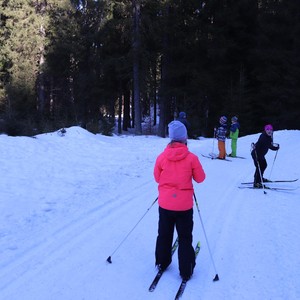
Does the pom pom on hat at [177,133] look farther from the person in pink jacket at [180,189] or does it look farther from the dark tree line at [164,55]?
the dark tree line at [164,55]

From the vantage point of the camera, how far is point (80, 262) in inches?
189

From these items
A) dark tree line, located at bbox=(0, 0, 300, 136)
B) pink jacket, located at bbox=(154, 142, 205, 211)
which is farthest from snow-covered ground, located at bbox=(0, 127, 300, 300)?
dark tree line, located at bbox=(0, 0, 300, 136)

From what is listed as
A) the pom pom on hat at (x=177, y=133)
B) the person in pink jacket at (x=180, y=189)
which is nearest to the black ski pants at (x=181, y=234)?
the person in pink jacket at (x=180, y=189)

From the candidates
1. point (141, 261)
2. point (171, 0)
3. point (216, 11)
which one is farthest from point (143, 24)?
point (141, 261)

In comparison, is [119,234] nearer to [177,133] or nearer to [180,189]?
[180,189]

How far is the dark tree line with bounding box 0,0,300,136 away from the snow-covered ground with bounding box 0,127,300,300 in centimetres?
2010

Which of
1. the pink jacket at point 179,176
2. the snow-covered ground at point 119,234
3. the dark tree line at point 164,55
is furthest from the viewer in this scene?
the dark tree line at point 164,55

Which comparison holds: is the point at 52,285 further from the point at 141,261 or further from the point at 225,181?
the point at 225,181

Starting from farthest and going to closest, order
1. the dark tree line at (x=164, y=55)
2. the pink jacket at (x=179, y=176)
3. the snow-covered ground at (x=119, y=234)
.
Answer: the dark tree line at (x=164, y=55) < the pink jacket at (x=179, y=176) < the snow-covered ground at (x=119, y=234)

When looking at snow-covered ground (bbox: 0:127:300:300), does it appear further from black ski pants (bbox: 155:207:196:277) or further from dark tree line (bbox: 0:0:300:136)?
dark tree line (bbox: 0:0:300:136)

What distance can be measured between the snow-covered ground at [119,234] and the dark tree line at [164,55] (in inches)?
791

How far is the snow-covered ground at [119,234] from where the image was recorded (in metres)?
4.23

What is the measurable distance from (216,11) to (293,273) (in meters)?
31.1

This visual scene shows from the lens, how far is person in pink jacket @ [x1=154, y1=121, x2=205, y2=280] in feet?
14.5
